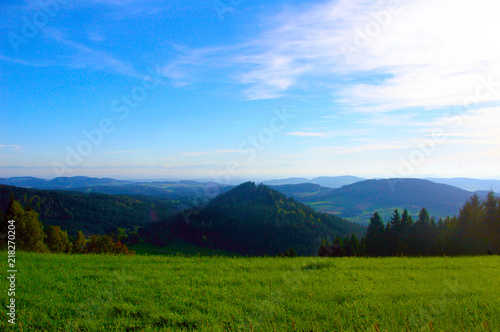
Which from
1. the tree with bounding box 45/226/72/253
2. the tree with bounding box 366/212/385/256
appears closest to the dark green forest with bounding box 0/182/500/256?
the tree with bounding box 45/226/72/253

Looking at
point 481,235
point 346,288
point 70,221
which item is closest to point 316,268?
point 346,288

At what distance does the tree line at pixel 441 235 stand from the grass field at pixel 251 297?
58.5 ft

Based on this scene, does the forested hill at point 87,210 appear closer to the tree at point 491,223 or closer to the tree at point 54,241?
the tree at point 54,241

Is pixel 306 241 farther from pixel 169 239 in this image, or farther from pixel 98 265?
pixel 98 265

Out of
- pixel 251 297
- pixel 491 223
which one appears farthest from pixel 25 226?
pixel 491 223

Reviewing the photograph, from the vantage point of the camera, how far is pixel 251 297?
633 centimetres

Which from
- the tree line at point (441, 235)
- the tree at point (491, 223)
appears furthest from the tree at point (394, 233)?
the tree at point (491, 223)

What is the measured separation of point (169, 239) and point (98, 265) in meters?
130

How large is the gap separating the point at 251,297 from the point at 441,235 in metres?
38.2

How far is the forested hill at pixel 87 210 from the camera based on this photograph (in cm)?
14912

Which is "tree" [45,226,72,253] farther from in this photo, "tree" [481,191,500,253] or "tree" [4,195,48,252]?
"tree" [481,191,500,253]

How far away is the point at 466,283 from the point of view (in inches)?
301

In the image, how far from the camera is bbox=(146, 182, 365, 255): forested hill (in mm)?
126312

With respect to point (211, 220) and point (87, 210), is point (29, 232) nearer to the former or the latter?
point (211, 220)
